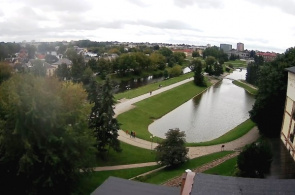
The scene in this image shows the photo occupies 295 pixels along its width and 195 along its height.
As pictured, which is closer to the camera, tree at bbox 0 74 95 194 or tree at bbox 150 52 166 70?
tree at bbox 0 74 95 194

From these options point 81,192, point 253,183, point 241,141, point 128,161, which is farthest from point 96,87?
point 253,183

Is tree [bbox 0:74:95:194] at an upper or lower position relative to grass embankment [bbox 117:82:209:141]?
upper

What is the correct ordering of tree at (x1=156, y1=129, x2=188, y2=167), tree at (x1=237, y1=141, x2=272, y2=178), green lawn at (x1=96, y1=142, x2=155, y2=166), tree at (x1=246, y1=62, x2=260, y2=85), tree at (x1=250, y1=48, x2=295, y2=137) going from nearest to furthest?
tree at (x1=237, y1=141, x2=272, y2=178), tree at (x1=156, y1=129, x2=188, y2=167), green lawn at (x1=96, y1=142, x2=155, y2=166), tree at (x1=250, y1=48, x2=295, y2=137), tree at (x1=246, y1=62, x2=260, y2=85)

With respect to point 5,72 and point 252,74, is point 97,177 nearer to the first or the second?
point 5,72

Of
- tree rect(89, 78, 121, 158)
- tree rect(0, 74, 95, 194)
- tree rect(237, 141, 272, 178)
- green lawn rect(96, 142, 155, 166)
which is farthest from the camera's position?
green lawn rect(96, 142, 155, 166)

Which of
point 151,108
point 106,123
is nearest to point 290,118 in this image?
point 106,123

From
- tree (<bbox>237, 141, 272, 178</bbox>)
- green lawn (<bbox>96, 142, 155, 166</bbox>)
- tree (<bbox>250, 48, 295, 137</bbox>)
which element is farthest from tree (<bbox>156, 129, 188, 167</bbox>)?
tree (<bbox>250, 48, 295, 137</bbox>)

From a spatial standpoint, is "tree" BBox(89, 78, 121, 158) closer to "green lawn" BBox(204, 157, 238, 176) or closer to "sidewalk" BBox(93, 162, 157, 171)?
"sidewalk" BBox(93, 162, 157, 171)
